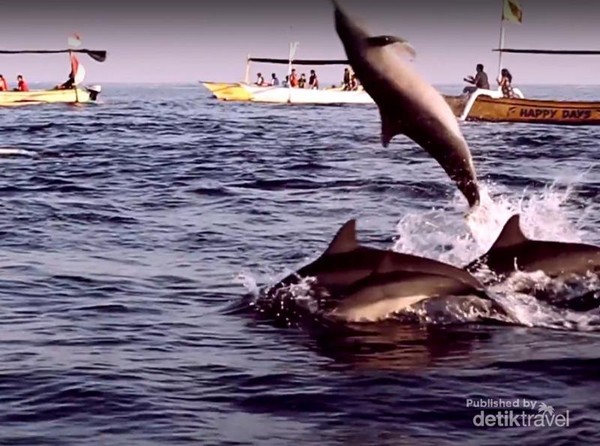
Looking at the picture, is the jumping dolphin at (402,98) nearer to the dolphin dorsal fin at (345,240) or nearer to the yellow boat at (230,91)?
the dolphin dorsal fin at (345,240)

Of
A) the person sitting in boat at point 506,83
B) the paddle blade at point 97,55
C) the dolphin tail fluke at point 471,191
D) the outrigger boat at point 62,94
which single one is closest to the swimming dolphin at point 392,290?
the dolphin tail fluke at point 471,191

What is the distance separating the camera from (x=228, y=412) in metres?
7.66

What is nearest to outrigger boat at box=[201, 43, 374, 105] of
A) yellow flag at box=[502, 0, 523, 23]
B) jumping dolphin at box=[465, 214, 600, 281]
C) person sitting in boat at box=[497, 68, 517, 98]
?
person sitting in boat at box=[497, 68, 517, 98]

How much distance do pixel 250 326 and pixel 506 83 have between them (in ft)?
115

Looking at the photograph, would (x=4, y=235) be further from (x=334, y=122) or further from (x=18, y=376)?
(x=334, y=122)

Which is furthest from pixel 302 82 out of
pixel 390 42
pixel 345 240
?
pixel 390 42

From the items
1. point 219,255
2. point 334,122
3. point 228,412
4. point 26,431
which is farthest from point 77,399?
point 334,122

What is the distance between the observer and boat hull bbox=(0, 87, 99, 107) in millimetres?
56812

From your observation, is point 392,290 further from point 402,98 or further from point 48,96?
point 48,96

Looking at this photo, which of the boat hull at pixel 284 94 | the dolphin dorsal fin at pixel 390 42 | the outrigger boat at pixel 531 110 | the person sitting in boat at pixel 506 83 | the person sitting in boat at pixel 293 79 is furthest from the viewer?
the person sitting in boat at pixel 293 79

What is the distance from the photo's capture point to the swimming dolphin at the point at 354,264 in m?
10.4

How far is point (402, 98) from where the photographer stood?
24.6 feet

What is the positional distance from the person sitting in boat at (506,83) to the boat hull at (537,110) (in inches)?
116

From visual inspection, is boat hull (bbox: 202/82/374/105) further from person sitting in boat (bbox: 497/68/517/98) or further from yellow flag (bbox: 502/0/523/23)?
yellow flag (bbox: 502/0/523/23)
